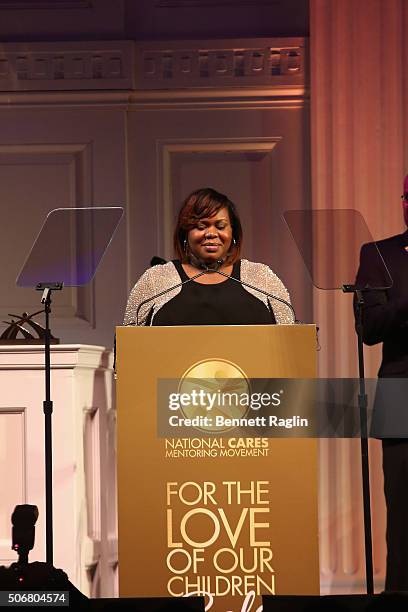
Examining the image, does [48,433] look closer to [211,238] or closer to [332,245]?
[211,238]

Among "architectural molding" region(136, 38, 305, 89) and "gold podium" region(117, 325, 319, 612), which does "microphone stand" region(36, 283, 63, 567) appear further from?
"architectural molding" region(136, 38, 305, 89)

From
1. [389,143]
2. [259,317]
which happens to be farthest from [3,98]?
[259,317]

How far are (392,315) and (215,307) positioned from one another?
1.73ft

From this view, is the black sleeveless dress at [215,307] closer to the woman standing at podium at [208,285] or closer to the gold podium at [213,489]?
the woman standing at podium at [208,285]

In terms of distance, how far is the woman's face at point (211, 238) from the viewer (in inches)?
125

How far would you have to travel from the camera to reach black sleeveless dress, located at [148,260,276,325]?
3.10 meters

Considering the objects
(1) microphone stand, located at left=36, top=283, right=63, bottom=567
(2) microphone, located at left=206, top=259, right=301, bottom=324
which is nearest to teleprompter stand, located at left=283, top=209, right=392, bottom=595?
(2) microphone, located at left=206, top=259, right=301, bottom=324

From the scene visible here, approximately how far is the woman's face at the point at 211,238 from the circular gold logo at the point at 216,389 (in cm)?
59

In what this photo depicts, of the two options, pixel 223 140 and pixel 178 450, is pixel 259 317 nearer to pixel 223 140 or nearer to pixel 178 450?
pixel 178 450

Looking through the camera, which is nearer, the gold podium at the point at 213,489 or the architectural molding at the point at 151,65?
the gold podium at the point at 213,489

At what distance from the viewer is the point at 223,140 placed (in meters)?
4.60

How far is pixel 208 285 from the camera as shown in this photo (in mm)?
3176

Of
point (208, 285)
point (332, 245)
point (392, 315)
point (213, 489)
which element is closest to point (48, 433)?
point (213, 489)

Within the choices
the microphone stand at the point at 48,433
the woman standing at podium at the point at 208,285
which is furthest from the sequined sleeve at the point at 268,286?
the microphone stand at the point at 48,433
